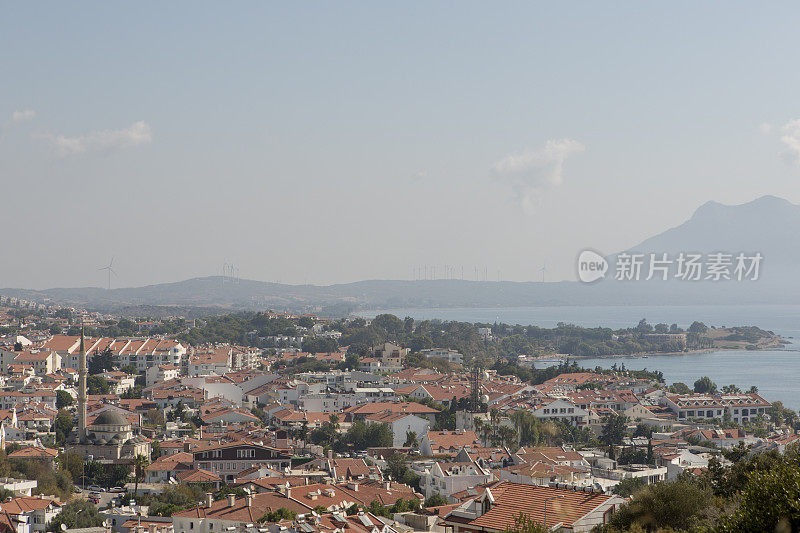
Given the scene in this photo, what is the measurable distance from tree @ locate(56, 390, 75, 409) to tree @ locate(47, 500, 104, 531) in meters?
13.9

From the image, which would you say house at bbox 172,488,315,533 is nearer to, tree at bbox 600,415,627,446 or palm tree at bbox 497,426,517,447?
palm tree at bbox 497,426,517,447

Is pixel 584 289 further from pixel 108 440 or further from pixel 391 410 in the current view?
pixel 108 440

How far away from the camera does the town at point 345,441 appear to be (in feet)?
36.8

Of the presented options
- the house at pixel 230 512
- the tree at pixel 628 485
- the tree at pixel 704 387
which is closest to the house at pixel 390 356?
the tree at pixel 704 387

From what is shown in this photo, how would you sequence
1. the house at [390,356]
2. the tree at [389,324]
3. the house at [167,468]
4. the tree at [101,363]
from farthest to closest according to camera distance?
the tree at [389,324] → the house at [390,356] → the tree at [101,363] → the house at [167,468]

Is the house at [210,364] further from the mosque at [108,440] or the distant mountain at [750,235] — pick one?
the distant mountain at [750,235]

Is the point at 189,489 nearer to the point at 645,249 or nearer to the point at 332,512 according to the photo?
the point at 332,512

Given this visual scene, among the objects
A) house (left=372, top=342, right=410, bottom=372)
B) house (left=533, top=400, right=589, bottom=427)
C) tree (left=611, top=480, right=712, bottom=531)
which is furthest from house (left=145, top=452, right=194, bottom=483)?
house (left=372, top=342, right=410, bottom=372)

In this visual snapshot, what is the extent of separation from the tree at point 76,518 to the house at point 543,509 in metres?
7.15

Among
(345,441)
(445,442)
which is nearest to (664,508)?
(445,442)

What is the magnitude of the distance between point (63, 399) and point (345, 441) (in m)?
9.50

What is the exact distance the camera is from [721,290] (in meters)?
164

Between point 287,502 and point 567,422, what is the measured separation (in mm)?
14987

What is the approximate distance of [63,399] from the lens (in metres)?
28.4
